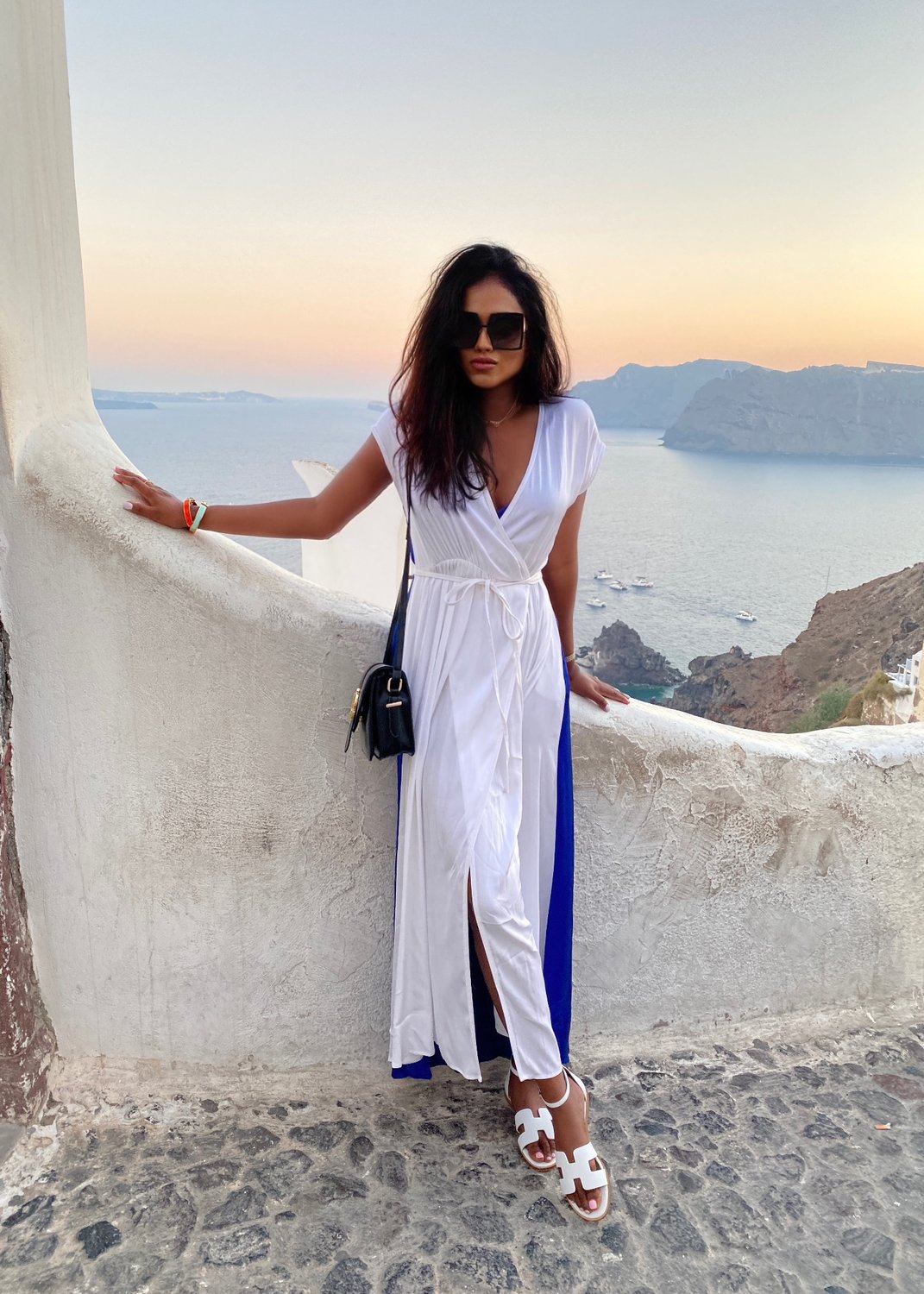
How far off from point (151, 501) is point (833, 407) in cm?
7067

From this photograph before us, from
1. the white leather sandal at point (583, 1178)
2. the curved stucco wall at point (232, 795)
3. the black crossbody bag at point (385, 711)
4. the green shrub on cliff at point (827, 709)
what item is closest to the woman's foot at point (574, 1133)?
the white leather sandal at point (583, 1178)

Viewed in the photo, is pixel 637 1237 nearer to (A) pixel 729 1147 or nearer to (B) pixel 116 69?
(A) pixel 729 1147

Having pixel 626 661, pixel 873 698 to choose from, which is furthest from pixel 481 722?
pixel 626 661

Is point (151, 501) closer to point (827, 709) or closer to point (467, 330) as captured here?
point (467, 330)

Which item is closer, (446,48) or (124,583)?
(124,583)

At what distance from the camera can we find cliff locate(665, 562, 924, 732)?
30484 millimetres

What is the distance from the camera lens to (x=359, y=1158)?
1.94 meters

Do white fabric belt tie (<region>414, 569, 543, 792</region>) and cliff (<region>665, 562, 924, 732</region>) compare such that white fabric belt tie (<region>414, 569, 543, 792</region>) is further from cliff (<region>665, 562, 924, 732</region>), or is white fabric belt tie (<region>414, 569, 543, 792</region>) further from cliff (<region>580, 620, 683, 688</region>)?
cliff (<region>580, 620, 683, 688</region>)

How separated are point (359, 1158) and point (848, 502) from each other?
73391 mm

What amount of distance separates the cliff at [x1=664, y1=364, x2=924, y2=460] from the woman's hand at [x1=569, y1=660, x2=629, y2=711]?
6948cm

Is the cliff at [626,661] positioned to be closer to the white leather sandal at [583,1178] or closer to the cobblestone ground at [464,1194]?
the cobblestone ground at [464,1194]

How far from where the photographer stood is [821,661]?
34094mm

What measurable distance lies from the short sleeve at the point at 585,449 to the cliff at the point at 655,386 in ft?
211

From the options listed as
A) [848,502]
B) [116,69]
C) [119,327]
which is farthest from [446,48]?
[848,502]
